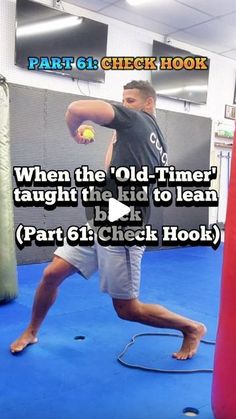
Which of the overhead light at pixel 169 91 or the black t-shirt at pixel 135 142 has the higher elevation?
the overhead light at pixel 169 91

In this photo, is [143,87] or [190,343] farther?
[190,343]

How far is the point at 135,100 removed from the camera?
215cm

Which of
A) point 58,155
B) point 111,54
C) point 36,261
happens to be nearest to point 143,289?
point 36,261

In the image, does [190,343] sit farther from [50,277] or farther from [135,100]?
[135,100]

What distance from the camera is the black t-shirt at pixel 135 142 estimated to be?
192 cm

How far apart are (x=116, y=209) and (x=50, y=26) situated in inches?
144

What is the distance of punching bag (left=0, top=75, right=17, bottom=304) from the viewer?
3.08 metres

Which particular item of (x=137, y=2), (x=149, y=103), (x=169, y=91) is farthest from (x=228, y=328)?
(x=169, y=91)

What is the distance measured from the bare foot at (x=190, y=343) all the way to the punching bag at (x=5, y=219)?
4.56 ft

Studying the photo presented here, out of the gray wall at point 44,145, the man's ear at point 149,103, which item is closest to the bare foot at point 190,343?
the man's ear at point 149,103

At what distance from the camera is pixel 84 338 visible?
2490mm

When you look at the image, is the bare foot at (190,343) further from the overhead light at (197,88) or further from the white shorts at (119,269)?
the overhead light at (197,88)

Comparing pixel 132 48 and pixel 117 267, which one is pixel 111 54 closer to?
pixel 132 48

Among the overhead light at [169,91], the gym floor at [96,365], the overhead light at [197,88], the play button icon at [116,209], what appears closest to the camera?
the gym floor at [96,365]
